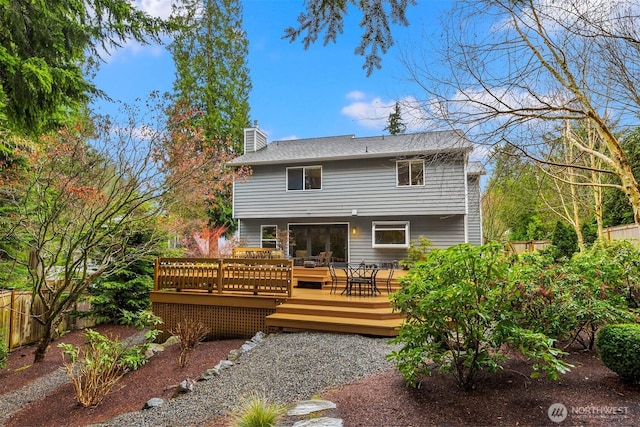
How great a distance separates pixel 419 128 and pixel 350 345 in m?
3.22

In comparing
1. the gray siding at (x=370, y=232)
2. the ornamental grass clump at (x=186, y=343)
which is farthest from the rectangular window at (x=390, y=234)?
the ornamental grass clump at (x=186, y=343)

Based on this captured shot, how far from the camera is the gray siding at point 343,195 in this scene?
1218cm

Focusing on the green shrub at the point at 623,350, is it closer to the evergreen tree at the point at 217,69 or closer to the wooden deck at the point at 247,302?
the wooden deck at the point at 247,302

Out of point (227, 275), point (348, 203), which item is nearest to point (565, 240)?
point (348, 203)

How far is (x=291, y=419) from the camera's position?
3104 millimetres

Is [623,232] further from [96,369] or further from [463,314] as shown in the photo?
[96,369]

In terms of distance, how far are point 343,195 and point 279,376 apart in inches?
364

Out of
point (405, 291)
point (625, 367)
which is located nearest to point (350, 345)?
point (405, 291)

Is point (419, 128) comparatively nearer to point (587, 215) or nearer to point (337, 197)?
point (337, 197)

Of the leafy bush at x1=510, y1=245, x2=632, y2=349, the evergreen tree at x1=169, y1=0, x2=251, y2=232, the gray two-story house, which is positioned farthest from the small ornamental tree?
the evergreen tree at x1=169, y1=0, x2=251, y2=232

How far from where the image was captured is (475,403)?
3.03 m

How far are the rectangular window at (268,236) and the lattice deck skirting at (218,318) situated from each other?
6.59 meters

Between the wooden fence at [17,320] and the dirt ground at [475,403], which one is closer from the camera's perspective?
the dirt ground at [475,403]

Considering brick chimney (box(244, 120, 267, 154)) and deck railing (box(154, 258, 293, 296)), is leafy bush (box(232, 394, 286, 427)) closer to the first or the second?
deck railing (box(154, 258, 293, 296))
